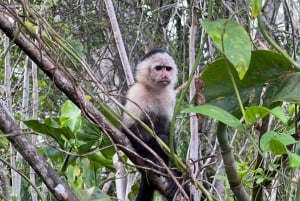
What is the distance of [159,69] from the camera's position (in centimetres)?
288

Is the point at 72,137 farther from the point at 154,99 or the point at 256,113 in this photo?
the point at 256,113

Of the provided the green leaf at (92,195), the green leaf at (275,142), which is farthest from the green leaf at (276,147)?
the green leaf at (92,195)

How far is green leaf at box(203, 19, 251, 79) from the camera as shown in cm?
77

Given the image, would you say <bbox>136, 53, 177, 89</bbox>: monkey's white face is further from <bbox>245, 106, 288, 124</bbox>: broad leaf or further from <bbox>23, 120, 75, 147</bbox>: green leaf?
<bbox>245, 106, 288, 124</bbox>: broad leaf

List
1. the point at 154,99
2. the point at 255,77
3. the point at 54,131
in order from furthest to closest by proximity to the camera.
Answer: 1. the point at 154,99
2. the point at 54,131
3. the point at 255,77

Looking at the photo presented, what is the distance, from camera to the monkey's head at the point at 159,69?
285 centimetres

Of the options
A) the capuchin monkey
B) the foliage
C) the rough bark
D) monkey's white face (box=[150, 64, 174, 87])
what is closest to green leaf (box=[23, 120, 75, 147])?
the foliage

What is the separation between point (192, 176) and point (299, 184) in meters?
0.30

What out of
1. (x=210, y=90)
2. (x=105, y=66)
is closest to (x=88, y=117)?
(x=210, y=90)

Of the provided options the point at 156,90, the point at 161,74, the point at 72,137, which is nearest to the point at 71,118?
the point at 72,137

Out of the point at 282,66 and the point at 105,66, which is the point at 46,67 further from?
the point at 105,66

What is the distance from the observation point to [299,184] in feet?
2.96

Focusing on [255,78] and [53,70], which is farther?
[53,70]

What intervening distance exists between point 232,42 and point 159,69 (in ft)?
6.85
